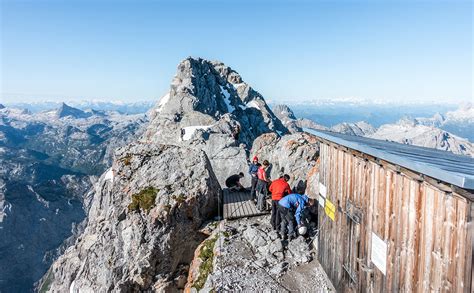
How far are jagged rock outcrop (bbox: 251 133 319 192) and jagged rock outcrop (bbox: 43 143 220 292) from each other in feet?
19.0

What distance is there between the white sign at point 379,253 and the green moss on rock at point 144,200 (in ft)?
39.3

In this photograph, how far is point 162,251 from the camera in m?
16.6

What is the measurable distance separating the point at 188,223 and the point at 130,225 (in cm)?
300

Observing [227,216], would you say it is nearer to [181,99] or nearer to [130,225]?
[130,225]

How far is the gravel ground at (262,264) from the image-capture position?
41.6 ft

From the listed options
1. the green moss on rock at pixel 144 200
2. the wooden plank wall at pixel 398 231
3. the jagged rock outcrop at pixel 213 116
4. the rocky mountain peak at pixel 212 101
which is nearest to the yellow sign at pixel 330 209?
the wooden plank wall at pixel 398 231

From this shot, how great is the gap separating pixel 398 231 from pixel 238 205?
12.7 meters

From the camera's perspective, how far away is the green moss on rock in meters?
17.9

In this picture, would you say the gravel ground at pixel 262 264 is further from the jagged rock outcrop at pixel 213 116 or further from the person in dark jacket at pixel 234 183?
the jagged rock outcrop at pixel 213 116

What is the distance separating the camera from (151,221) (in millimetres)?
17125

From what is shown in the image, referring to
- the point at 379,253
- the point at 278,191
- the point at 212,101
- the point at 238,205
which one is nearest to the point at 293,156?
the point at 238,205

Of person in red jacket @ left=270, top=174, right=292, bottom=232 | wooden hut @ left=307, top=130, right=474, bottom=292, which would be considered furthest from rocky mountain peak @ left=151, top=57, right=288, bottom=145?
wooden hut @ left=307, top=130, right=474, bottom=292

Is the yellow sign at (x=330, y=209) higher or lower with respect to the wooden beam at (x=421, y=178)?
lower

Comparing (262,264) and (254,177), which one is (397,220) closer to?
(262,264)
